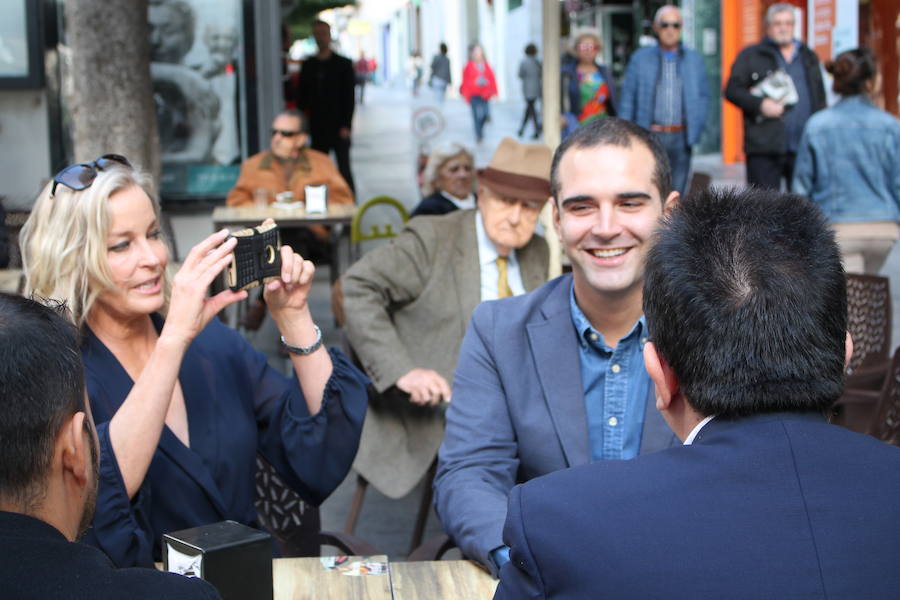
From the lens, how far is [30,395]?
132 cm

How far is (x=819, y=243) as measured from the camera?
1.41 m

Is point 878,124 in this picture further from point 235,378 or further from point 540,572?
point 540,572

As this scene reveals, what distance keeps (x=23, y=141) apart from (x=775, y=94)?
19.6 feet

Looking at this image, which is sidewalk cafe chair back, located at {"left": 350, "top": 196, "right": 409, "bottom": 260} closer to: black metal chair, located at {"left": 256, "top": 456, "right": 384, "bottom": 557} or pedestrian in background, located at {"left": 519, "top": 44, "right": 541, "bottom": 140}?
black metal chair, located at {"left": 256, "top": 456, "right": 384, "bottom": 557}

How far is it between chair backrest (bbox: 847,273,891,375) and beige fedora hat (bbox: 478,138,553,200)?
4.23 ft

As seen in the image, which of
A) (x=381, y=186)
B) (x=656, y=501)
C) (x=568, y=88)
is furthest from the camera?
(x=381, y=186)

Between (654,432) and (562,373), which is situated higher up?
(562,373)

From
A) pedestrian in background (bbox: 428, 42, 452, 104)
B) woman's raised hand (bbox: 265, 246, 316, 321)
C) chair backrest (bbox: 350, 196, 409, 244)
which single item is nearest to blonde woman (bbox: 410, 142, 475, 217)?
chair backrest (bbox: 350, 196, 409, 244)

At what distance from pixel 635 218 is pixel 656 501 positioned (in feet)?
4.59

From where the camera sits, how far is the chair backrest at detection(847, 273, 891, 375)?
4348 millimetres

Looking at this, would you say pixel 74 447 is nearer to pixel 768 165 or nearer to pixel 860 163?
pixel 860 163

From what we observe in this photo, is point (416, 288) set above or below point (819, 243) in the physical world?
below

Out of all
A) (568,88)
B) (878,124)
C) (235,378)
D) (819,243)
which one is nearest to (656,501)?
(819,243)

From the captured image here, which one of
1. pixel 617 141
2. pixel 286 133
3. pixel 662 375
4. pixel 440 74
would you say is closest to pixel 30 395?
pixel 662 375
